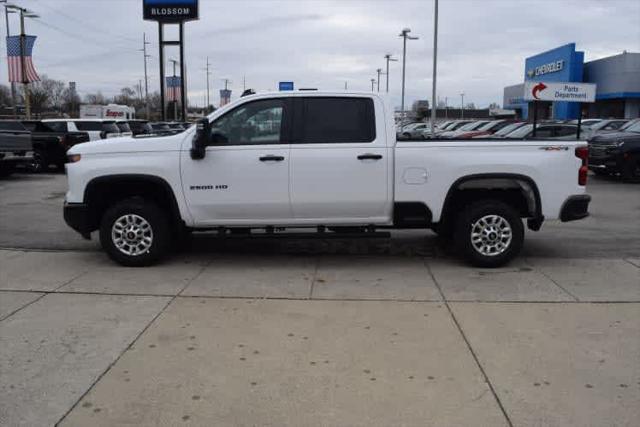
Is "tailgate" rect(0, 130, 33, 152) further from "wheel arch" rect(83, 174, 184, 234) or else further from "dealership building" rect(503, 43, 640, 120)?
"dealership building" rect(503, 43, 640, 120)

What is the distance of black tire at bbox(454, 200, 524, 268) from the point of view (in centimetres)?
690

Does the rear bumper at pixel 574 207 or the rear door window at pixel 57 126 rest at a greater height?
the rear door window at pixel 57 126

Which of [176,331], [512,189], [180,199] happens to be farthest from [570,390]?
[180,199]

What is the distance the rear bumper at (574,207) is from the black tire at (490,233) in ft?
1.61

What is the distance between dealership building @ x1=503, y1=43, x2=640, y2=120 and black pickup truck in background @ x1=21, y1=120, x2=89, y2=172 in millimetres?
34959

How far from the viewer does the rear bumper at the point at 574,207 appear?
6.89m

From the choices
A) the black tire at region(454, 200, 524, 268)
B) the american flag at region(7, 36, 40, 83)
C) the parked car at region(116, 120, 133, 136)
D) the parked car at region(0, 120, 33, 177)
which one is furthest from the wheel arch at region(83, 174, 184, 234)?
the american flag at region(7, 36, 40, 83)

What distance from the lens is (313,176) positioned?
22.1 ft

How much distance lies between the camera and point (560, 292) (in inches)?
243

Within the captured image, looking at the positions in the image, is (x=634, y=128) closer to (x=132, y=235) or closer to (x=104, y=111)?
(x=132, y=235)

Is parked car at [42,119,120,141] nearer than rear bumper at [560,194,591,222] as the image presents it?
No

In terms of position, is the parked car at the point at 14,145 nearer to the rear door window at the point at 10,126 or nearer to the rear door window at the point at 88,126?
the rear door window at the point at 10,126

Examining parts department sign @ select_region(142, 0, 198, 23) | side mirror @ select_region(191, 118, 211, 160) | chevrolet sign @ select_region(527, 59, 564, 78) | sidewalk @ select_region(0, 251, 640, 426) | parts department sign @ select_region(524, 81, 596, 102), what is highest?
parts department sign @ select_region(142, 0, 198, 23)

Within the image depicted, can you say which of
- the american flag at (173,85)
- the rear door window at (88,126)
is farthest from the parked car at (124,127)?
the american flag at (173,85)
